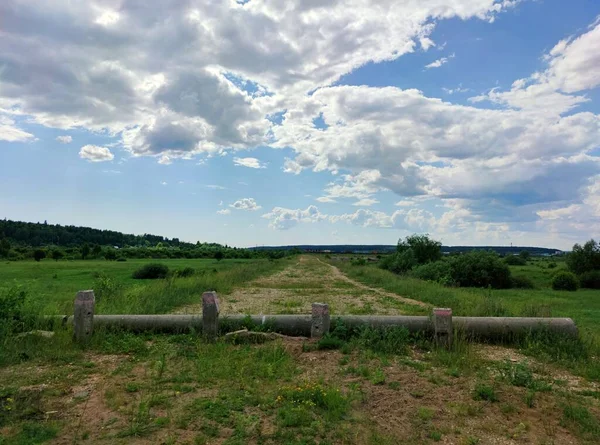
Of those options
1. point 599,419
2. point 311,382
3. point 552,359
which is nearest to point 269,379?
point 311,382

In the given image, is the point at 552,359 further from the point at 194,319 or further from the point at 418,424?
the point at 194,319

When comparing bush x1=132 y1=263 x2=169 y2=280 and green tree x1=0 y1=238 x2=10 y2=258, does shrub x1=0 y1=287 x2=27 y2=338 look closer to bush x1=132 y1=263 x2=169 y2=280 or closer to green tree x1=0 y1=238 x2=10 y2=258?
bush x1=132 y1=263 x2=169 y2=280

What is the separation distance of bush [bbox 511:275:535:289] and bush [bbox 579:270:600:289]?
23.5 feet

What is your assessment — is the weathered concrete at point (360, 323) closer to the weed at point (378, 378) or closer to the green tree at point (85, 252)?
the weed at point (378, 378)

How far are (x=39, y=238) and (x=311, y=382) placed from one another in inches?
5630

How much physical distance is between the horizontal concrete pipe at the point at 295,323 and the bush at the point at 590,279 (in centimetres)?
4186

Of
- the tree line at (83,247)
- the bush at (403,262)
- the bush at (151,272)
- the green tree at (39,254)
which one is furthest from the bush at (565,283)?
the green tree at (39,254)

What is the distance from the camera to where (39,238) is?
5039 inches

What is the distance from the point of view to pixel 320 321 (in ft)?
28.6

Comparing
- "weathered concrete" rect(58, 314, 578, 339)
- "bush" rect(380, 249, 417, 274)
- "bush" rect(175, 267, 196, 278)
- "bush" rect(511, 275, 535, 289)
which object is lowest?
"bush" rect(511, 275, 535, 289)

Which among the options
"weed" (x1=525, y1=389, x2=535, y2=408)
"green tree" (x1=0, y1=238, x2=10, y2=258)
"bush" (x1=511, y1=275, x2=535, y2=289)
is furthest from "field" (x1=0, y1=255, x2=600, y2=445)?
"green tree" (x1=0, y1=238, x2=10, y2=258)

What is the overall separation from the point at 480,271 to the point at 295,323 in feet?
112

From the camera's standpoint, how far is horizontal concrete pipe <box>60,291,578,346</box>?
860cm

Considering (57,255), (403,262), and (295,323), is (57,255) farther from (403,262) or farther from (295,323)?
(295,323)
